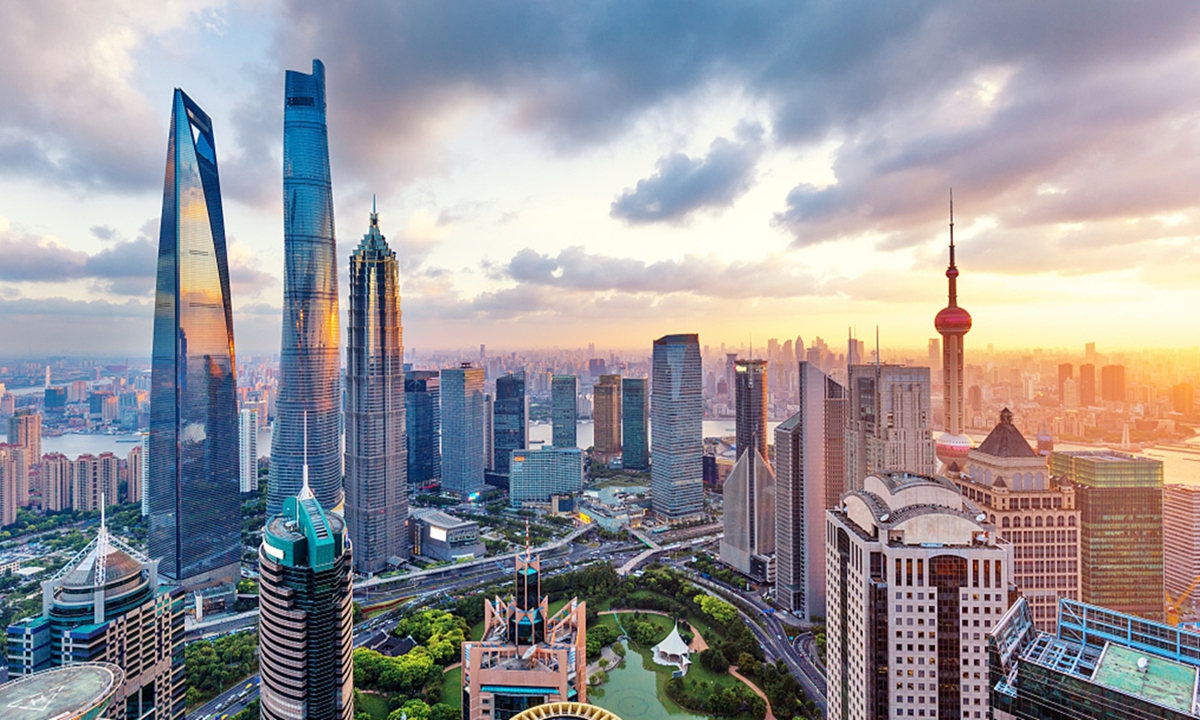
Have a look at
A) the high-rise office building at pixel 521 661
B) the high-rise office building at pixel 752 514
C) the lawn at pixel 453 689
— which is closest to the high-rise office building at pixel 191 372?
the lawn at pixel 453 689

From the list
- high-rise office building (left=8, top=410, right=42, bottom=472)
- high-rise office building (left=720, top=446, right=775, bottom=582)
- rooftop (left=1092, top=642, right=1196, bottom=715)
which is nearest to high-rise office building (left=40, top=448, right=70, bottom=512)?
high-rise office building (left=8, top=410, right=42, bottom=472)

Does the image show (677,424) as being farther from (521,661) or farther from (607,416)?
(521,661)

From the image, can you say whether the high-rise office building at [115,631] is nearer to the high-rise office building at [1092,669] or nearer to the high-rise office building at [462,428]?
the high-rise office building at [1092,669]

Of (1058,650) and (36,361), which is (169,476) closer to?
(36,361)

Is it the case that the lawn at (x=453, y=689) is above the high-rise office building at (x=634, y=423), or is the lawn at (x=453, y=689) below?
below

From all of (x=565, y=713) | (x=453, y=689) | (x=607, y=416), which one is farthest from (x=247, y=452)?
(x=565, y=713)

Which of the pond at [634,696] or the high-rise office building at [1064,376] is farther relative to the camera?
the high-rise office building at [1064,376]
